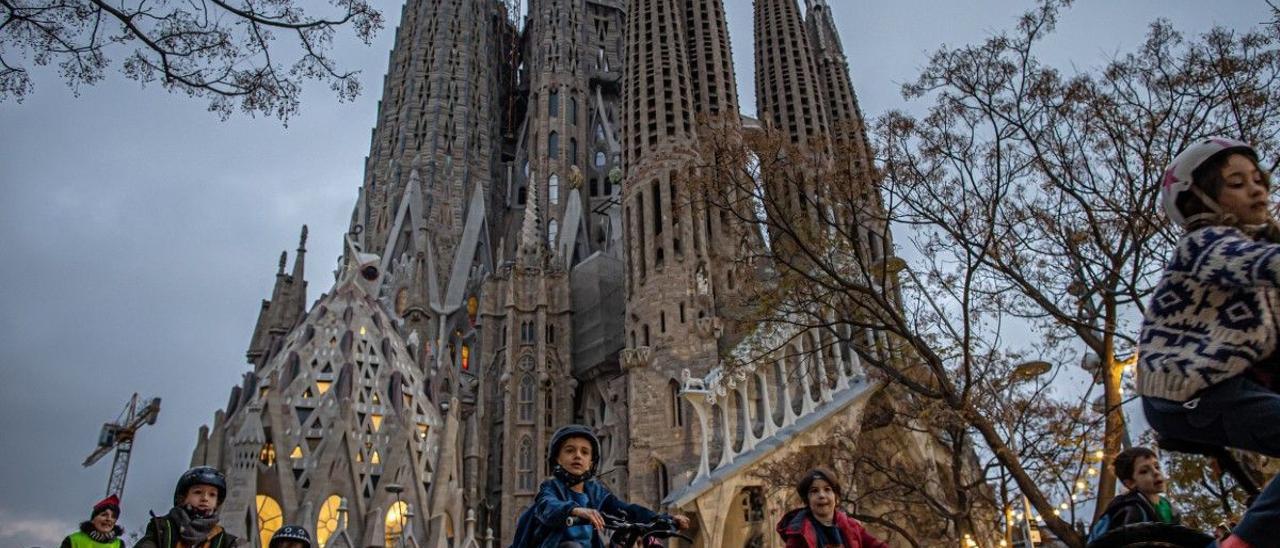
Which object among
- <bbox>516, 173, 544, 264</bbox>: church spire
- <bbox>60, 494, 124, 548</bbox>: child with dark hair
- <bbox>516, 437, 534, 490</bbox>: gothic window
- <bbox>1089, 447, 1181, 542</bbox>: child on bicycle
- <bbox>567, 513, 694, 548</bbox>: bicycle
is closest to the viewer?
<bbox>1089, 447, 1181, 542</bbox>: child on bicycle

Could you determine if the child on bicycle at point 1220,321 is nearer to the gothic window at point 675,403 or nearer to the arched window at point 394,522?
the arched window at point 394,522

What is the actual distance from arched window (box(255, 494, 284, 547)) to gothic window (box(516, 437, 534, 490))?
9739 mm

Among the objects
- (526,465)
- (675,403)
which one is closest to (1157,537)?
(675,403)

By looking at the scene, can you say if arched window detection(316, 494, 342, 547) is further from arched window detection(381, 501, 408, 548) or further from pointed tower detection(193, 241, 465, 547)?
arched window detection(381, 501, 408, 548)

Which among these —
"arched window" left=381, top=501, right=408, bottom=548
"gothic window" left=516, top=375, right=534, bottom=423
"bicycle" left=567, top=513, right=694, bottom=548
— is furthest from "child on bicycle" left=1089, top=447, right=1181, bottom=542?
"gothic window" left=516, top=375, right=534, bottom=423

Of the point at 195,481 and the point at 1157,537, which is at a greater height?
the point at 195,481

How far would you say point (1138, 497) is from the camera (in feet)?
12.8

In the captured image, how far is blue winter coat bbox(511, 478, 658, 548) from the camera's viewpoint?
4184 mm

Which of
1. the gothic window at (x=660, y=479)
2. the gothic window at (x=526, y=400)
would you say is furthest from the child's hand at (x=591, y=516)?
the gothic window at (x=526, y=400)

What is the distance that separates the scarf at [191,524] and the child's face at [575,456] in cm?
201

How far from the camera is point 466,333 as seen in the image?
133 ft

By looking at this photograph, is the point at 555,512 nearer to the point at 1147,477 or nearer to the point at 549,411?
the point at 1147,477

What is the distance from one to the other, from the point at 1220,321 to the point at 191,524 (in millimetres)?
4876

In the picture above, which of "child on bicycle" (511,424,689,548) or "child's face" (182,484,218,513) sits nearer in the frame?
"child on bicycle" (511,424,689,548)
